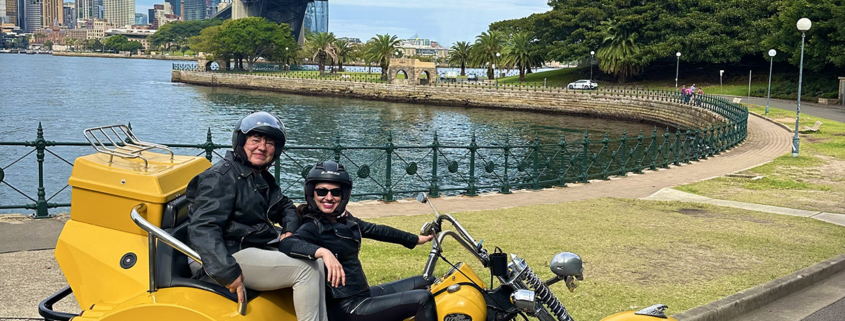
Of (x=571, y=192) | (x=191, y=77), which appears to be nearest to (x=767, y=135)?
(x=571, y=192)

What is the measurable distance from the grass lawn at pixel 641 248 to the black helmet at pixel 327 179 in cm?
285

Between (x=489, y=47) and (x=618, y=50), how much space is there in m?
19.9

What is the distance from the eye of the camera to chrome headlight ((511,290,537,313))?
140 inches

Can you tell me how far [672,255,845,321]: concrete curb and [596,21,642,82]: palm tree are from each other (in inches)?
2465

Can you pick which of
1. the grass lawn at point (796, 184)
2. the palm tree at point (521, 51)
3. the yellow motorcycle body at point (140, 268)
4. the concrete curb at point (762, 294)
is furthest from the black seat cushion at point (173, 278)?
the palm tree at point (521, 51)

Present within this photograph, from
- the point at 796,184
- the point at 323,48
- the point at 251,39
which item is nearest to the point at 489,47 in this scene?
the point at 323,48

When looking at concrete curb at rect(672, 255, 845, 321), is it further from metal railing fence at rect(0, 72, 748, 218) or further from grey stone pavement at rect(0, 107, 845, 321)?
metal railing fence at rect(0, 72, 748, 218)

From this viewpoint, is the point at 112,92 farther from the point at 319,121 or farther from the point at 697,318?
the point at 697,318

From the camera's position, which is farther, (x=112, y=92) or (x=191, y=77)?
(x=191, y=77)

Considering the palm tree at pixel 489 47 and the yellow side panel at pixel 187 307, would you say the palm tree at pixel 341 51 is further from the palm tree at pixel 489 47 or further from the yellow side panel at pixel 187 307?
the yellow side panel at pixel 187 307

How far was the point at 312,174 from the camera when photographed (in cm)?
369

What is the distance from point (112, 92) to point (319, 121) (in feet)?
117

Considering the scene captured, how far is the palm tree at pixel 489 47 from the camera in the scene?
277 ft

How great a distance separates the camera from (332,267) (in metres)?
3.54
